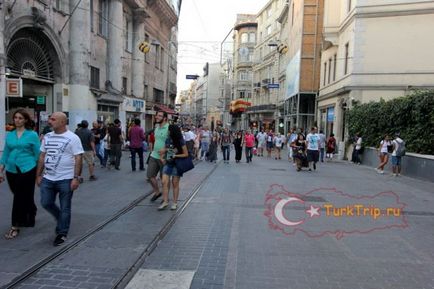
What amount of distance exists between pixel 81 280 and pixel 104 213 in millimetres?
3126

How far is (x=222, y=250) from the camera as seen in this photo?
5.39 metres

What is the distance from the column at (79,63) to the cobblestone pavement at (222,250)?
11776 mm

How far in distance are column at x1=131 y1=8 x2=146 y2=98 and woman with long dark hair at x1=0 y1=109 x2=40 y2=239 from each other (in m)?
24.5

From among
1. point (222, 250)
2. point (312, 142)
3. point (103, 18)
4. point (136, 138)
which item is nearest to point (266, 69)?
point (103, 18)

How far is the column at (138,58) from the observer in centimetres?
2940

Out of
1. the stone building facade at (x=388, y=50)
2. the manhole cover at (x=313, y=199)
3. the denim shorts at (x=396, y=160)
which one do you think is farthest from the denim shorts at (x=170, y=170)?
the stone building facade at (x=388, y=50)

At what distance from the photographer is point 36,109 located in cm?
1794

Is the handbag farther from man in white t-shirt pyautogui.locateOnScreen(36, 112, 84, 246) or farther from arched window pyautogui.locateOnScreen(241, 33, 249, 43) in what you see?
arched window pyautogui.locateOnScreen(241, 33, 249, 43)

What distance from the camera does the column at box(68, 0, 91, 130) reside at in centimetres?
1905

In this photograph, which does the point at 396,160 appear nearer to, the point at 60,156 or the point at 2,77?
the point at 60,156

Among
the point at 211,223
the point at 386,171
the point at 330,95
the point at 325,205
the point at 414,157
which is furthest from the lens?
the point at 330,95

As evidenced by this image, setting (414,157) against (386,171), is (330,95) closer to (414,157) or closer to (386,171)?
(386,171)

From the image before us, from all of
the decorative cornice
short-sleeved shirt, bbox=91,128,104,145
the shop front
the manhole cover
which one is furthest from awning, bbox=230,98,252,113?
the manhole cover

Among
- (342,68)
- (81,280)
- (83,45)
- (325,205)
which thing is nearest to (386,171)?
(325,205)
